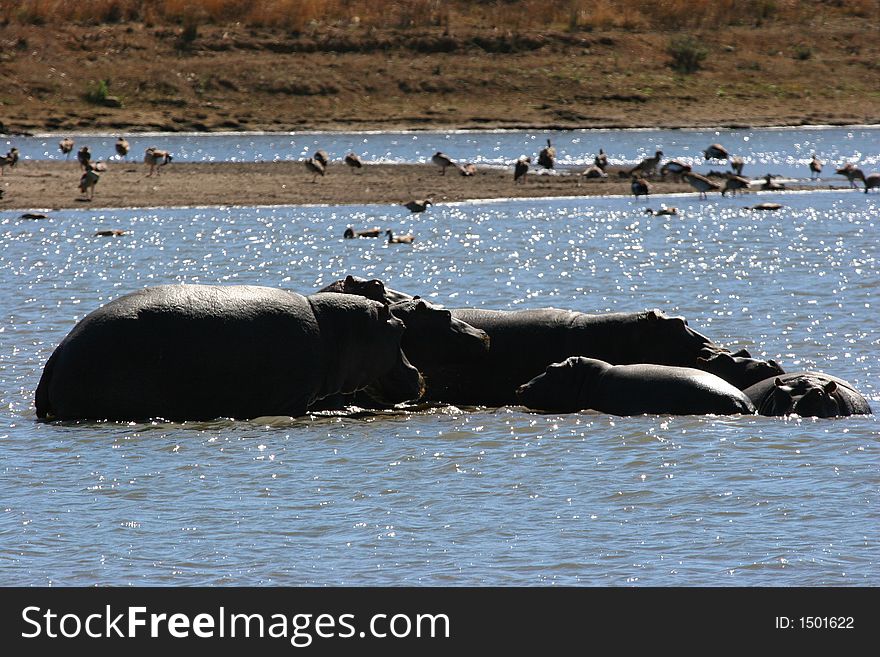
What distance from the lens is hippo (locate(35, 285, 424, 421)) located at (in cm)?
1011

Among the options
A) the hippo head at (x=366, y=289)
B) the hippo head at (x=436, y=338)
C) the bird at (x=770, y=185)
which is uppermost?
the hippo head at (x=366, y=289)

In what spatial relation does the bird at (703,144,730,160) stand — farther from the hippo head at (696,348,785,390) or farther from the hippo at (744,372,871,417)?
the hippo at (744,372,871,417)

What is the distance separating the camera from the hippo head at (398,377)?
10.8 m

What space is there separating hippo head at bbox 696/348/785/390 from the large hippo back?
0.19 m

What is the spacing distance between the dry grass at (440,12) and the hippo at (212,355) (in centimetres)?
4063

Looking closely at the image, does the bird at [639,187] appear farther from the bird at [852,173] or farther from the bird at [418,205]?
the bird at [852,173]

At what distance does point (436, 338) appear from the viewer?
11.1 metres

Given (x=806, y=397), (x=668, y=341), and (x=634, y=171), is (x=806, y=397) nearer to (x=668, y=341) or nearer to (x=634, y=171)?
(x=668, y=341)

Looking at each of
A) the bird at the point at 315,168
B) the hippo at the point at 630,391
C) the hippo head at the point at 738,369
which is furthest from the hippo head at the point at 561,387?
the bird at the point at 315,168

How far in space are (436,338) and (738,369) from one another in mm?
2075

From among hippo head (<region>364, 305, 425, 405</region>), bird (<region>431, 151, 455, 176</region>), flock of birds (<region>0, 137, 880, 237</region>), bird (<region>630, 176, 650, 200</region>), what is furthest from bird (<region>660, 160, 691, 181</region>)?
hippo head (<region>364, 305, 425, 405</region>)

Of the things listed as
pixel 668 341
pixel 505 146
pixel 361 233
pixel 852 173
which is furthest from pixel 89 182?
pixel 668 341

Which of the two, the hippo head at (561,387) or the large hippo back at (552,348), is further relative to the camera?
the large hippo back at (552,348)

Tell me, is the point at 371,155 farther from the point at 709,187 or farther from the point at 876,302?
the point at 876,302
